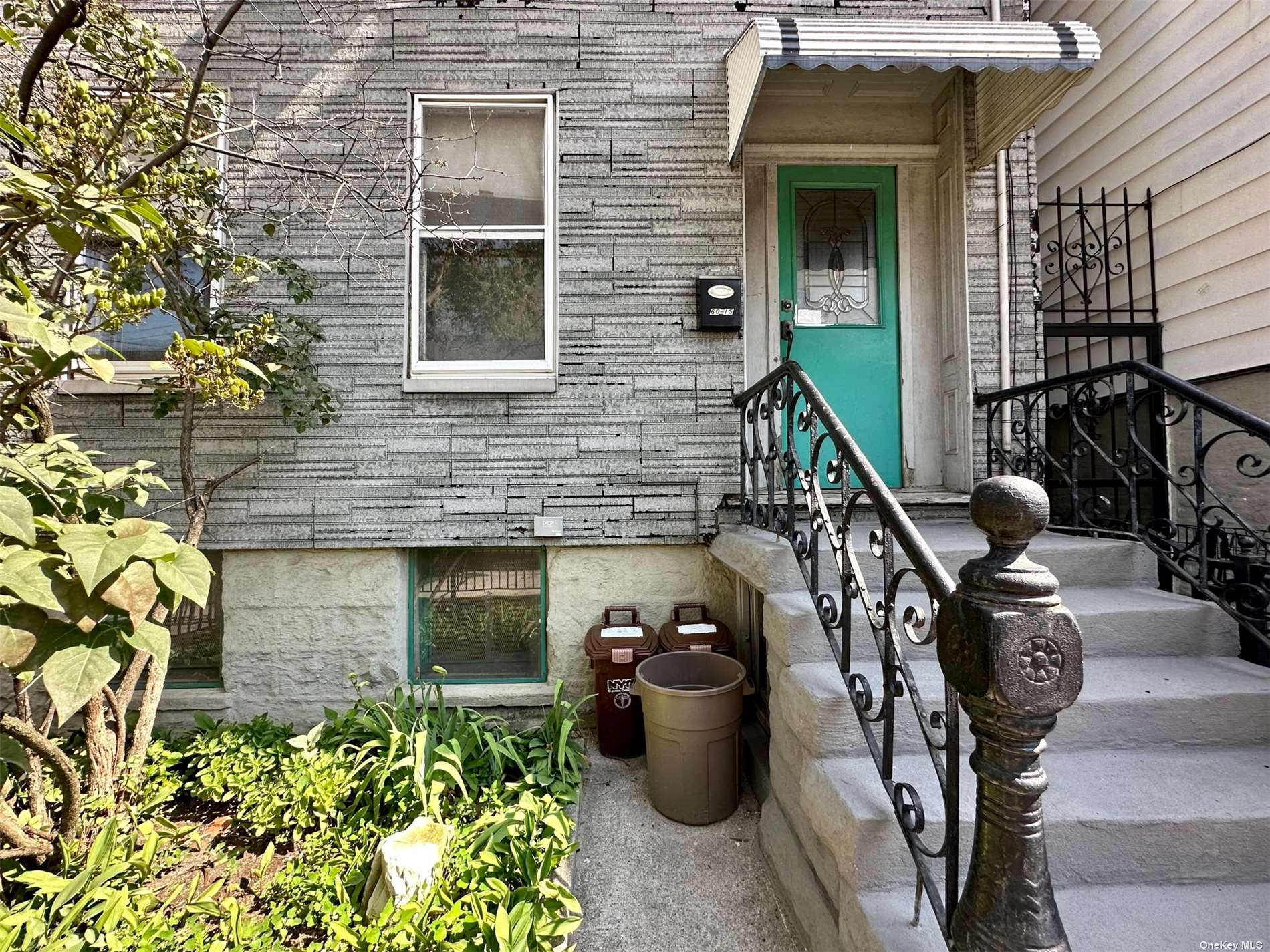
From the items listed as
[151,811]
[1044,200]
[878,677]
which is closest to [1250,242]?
[1044,200]

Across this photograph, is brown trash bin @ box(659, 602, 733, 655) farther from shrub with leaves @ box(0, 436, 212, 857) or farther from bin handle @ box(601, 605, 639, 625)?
shrub with leaves @ box(0, 436, 212, 857)

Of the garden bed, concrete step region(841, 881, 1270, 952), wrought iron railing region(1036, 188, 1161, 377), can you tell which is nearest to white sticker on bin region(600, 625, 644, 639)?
the garden bed

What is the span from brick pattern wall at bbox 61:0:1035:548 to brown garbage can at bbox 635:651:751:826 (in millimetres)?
1049

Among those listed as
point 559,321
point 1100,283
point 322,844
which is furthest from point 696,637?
point 1100,283

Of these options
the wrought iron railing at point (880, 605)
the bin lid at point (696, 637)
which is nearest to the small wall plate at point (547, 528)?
the bin lid at point (696, 637)

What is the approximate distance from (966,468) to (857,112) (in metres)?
2.57

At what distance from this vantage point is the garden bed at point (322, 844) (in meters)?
1.68

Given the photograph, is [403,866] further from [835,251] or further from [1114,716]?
[835,251]

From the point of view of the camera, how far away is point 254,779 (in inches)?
100

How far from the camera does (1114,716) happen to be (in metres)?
1.97

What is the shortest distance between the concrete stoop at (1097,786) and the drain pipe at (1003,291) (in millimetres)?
1144

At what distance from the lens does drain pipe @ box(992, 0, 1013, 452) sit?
342 centimetres

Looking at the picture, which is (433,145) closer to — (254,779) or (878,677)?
(254,779)

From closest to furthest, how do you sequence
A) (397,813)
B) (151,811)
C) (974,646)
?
(974,646) < (397,813) < (151,811)
